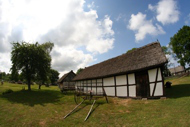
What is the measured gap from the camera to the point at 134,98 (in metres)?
10.9

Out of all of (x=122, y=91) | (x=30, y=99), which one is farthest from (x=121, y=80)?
(x=30, y=99)

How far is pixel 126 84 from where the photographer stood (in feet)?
39.1

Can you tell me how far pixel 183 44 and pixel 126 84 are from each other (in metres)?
27.9

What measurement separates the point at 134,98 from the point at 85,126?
21.8 feet

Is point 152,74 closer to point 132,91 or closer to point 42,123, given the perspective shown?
point 132,91

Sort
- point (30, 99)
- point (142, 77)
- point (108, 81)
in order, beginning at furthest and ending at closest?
point (108, 81) < point (30, 99) < point (142, 77)

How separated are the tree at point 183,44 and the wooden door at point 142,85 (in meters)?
26.8

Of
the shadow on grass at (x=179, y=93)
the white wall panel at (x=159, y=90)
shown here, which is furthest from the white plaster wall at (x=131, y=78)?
the shadow on grass at (x=179, y=93)

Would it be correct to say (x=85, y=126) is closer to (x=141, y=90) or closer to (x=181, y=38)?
(x=141, y=90)

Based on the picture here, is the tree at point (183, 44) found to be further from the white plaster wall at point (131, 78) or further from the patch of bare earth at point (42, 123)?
the patch of bare earth at point (42, 123)

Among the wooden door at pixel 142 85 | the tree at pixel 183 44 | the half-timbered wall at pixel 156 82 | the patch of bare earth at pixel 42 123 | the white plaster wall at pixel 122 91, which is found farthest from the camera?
the tree at pixel 183 44

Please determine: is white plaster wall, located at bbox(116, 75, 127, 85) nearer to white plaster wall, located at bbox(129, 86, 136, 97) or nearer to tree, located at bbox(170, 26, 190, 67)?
white plaster wall, located at bbox(129, 86, 136, 97)

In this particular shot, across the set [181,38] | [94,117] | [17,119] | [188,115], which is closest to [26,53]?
[17,119]

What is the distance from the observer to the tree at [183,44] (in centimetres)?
2883
